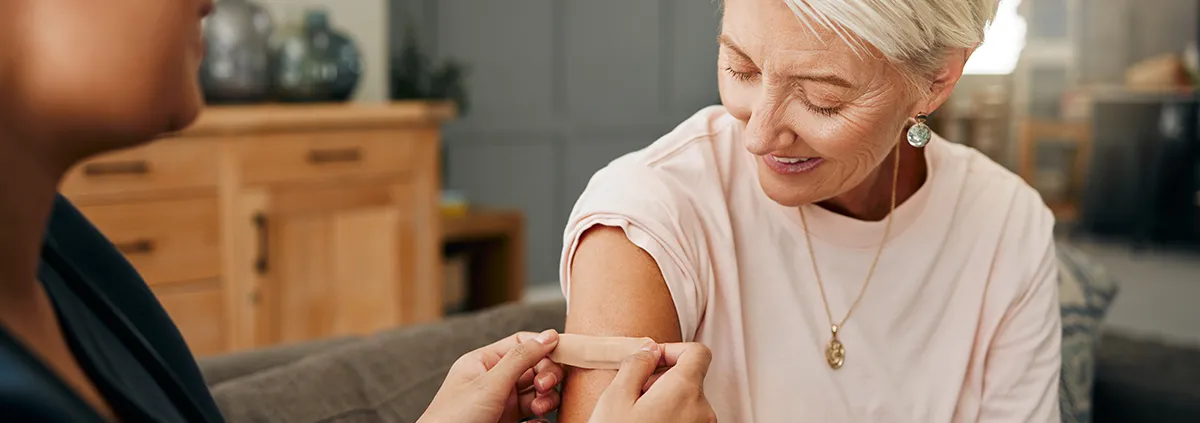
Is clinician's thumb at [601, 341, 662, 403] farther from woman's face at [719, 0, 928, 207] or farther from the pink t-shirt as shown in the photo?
woman's face at [719, 0, 928, 207]

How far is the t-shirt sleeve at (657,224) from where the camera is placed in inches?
45.4

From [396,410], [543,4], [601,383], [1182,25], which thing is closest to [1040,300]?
Answer: [601,383]

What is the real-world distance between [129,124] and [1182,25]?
16.5 ft

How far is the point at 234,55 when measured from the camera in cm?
344

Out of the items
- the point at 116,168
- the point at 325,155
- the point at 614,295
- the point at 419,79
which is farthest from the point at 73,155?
the point at 419,79

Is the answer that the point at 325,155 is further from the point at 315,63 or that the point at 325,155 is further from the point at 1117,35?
the point at 1117,35

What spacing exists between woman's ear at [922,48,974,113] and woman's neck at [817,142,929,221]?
0.51ft

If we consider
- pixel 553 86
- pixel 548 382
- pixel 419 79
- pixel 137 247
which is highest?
pixel 548 382

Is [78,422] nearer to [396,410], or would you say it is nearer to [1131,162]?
[396,410]

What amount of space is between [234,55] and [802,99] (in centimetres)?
266

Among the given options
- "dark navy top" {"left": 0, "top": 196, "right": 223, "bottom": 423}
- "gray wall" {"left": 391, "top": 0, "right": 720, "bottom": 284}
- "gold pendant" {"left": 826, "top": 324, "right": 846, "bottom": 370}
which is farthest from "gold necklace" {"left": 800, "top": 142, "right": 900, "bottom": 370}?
"gray wall" {"left": 391, "top": 0, "right": 720, "bottom": 284}

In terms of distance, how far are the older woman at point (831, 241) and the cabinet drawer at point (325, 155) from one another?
224 centimetres

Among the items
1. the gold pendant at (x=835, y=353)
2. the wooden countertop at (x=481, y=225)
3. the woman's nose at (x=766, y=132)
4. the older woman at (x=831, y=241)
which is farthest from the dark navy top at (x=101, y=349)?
the wooden countertop at (x=481, y=225)

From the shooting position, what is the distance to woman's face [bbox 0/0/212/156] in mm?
495
